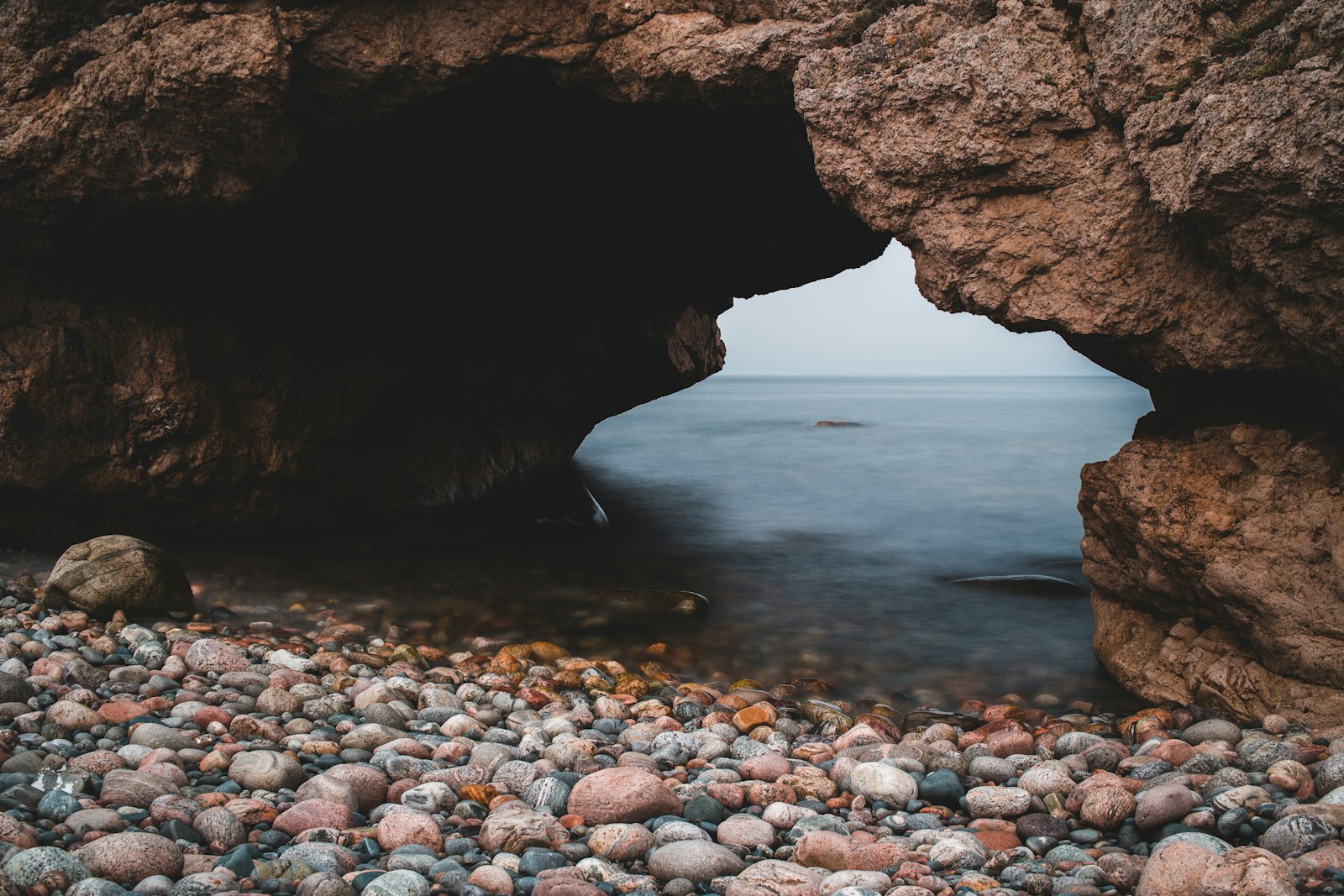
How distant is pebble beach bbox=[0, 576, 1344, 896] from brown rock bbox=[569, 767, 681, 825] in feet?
0.04

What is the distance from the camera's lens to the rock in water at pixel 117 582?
6.61m

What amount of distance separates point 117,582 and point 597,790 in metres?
4.80

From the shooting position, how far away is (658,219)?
10672 mm

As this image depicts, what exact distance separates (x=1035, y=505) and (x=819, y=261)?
7.58 m

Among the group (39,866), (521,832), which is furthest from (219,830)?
(521,832)

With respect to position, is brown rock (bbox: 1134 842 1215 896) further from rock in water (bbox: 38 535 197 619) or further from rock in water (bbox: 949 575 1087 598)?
rock in water (bbox: 38 535 197 619)

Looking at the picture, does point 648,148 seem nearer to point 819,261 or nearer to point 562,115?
point 562,115

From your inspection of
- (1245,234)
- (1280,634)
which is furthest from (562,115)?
(1280,634)

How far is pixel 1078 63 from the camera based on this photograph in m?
5.21

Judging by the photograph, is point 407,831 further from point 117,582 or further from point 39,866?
point 117,582

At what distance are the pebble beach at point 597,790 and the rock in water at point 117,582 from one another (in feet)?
2.36

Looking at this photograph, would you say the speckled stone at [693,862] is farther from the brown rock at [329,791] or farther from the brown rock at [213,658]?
the brown rock at [213,658]

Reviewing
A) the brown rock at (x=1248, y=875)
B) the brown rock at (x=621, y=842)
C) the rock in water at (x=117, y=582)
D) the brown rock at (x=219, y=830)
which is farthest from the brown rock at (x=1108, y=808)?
the rock in water at (x=117, y=582)

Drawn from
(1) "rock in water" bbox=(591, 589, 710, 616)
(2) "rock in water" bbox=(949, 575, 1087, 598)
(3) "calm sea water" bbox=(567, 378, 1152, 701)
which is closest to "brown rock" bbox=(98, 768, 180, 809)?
(3) "calm sea water" bbox=(567, 378, 1152, 701)
